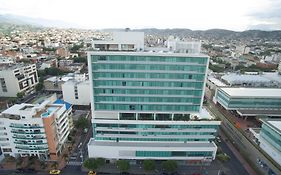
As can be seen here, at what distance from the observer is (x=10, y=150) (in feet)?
180

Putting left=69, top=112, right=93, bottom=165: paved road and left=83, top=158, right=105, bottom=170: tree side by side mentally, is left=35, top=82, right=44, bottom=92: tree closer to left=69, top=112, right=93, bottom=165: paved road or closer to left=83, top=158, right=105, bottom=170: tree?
left=69, top=112, right=93, bottom=165: paved road

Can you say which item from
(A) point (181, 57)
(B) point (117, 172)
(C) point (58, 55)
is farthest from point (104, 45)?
(C) point (58, 55)

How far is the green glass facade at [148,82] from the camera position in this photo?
48.4 metres

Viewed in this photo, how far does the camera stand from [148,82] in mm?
50062

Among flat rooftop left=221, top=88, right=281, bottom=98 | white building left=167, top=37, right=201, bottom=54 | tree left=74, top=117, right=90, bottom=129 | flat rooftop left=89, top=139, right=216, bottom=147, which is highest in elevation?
white building left=167, top=37, right=201, bottom=54

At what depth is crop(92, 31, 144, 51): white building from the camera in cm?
5044

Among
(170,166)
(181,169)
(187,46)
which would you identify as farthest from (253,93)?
(170,166)

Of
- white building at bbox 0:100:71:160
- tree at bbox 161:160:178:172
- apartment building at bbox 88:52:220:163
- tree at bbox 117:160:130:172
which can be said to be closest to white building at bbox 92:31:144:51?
apartment building at bbox 88:52:220:163

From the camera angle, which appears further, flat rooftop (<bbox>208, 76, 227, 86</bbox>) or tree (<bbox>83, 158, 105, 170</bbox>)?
flat rooftop (<bbox>208, 76, 227, 86</bbox>)

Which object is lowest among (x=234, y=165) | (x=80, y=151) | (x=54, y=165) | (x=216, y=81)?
(x=234, y=165)

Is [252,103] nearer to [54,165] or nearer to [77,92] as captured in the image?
[77,92]

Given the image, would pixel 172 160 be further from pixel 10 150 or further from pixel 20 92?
pixel 20 92

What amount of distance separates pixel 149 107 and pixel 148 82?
7.36 meters

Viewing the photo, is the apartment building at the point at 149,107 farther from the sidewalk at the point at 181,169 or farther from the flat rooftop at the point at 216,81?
the flat rooftop at the point at 216,81
